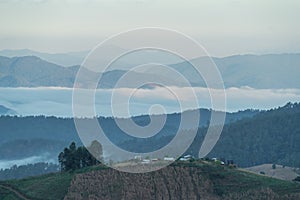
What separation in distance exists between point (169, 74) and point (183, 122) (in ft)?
129

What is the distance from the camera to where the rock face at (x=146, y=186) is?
5975cm

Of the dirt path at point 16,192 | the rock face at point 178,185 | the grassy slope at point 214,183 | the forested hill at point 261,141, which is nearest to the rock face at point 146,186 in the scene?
the rock face at point 178,185

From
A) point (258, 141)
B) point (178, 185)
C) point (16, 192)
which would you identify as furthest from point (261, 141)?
point (16, 192)

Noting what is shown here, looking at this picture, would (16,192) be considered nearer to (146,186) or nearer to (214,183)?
(146,186)

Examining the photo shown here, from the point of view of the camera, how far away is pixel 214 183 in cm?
6091

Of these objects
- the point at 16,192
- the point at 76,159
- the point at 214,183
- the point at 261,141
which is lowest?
the point at 16,192

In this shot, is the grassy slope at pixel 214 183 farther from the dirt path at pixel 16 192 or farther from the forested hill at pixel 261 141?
the forested hill at pixel 261 141

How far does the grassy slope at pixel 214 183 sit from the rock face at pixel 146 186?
0.99 metres

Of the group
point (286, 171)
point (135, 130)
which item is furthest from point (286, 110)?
point (286, 171)

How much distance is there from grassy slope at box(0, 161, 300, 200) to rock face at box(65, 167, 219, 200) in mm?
986

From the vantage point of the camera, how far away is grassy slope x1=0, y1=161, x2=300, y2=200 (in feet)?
193

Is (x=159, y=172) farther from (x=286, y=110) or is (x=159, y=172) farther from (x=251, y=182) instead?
(x=286, y=110)

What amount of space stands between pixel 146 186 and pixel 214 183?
5.77 metres

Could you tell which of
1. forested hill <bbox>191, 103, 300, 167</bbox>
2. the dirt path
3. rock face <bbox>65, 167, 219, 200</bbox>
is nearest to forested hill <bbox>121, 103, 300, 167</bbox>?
forested hill <bbox>191, 103, 300, 167</bbox>
